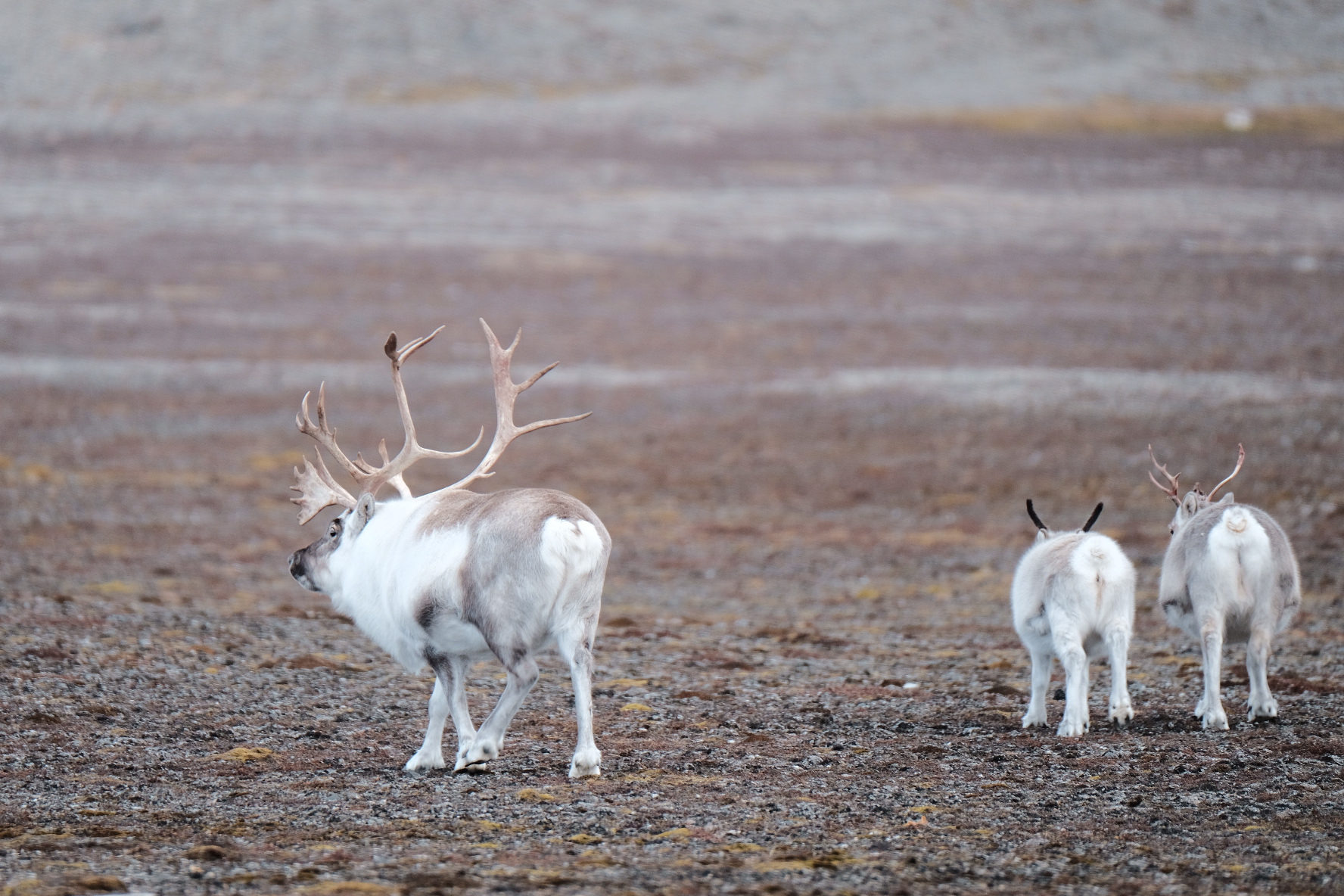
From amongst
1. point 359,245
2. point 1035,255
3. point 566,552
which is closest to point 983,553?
point 566,552

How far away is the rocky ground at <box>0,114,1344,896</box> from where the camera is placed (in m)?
7.98

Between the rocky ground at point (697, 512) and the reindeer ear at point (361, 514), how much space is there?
140 cm

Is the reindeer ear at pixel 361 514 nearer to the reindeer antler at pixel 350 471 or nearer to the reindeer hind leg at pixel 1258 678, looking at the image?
the reindeer antler at pixel 350 471

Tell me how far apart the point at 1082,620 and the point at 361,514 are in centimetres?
475

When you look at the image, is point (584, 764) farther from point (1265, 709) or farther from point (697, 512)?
point (697, 512)

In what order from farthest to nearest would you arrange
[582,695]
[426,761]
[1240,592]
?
[1240,592] → [426,761] → [582,695]

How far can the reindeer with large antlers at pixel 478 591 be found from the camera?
9.01 metres

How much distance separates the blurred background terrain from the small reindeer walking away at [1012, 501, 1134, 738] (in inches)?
12.2

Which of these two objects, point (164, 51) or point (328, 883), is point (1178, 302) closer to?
point (328, 883)

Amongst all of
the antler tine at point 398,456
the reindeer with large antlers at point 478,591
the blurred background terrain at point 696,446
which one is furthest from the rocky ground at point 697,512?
Result: the antler tine at point 398,456

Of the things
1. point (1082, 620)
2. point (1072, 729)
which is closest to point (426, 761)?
point (1072, 729)

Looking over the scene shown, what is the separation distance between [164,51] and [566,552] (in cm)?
8648

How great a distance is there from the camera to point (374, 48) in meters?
91.4

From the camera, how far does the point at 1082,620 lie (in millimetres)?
10242
